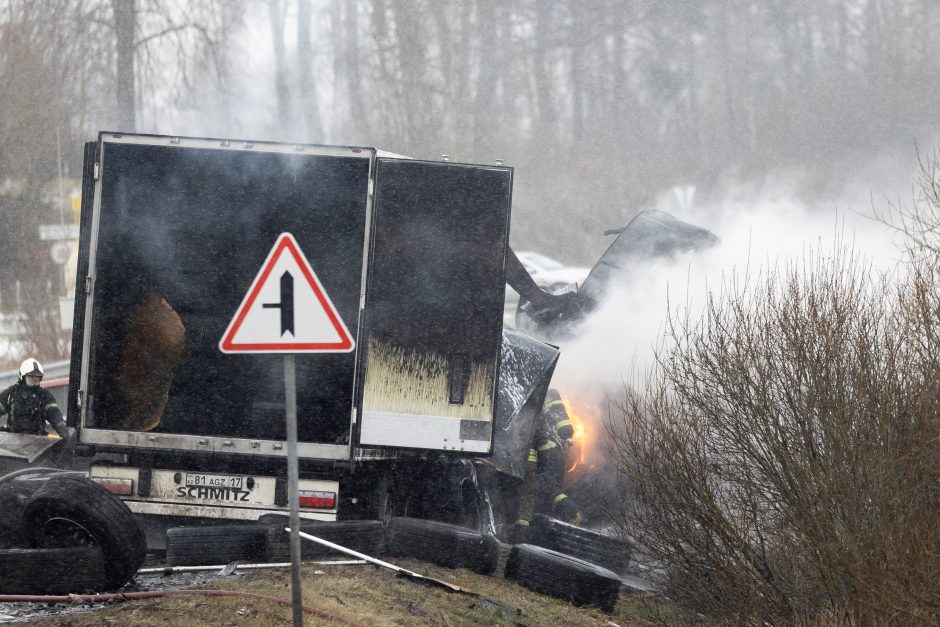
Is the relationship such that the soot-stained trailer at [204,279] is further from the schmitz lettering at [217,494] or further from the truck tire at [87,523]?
the truck tire at [87,523]

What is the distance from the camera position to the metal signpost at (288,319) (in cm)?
527

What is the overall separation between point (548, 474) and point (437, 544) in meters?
3.21

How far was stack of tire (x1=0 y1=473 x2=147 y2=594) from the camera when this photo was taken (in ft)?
21.9

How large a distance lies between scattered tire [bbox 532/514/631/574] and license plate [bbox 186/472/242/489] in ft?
10.9

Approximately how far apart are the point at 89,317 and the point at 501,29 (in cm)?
3146

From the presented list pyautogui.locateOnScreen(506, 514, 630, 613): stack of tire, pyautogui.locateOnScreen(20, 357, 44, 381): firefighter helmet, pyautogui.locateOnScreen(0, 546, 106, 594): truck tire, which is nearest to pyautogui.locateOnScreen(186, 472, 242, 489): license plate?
pyautogui.locateOnScreen(0, 546, 106, 594): truck tire

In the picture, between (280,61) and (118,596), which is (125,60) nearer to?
(280,61)

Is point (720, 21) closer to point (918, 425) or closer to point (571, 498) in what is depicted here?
point (571, 498)

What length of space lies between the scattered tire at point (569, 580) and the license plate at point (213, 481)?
7.70 ft

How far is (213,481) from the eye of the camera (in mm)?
8305

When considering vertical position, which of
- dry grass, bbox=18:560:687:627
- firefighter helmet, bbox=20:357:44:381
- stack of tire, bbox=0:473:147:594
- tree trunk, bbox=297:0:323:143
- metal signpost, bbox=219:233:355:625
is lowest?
dry grass, bbox=18:560:687:627

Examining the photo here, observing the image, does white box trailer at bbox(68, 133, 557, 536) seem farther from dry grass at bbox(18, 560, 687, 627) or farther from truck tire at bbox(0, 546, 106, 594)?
truck tire at bbox(0, 546, 106, 594)

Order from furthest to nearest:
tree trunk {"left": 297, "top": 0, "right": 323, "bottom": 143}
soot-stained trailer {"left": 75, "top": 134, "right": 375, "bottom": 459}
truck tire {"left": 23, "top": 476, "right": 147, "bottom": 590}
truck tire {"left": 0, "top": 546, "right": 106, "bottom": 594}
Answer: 1. tree trunk {"left": 297, "top": 0, "right": 323, "bottom": 143}
2. soot-stained trailer {"left": 75, "top": 134, "right": 375, "bottom": 459}
3. truck tire {"left": 23, "top": 476, "right": 147, "bottom": 590}
4. truck tire {"left": 0, "top": 546, "right": 106, "bottom": 594}

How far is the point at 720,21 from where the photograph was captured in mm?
37562
